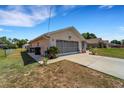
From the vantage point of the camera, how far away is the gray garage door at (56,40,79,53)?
1377 cm

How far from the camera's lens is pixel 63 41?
14.2 m

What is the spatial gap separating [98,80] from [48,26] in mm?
8889

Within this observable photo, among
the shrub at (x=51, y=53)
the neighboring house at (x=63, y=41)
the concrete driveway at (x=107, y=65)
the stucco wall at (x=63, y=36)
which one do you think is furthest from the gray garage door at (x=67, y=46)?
the concrete driveway at (x=107, y=65)

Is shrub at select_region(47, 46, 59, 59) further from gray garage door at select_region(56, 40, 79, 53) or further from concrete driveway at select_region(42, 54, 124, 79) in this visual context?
gray garage door at select_region(56, 40, 79, 53)

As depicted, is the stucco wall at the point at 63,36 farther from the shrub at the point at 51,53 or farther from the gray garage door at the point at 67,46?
the shrub at the point at 51,53

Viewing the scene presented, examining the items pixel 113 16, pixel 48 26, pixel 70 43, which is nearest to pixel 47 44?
pixel 48 26

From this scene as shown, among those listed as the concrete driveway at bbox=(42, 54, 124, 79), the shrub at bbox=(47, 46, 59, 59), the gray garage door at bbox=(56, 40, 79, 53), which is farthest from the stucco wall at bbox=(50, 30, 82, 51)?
the concrete driveway at bbox=(42, 54, 124, 79)

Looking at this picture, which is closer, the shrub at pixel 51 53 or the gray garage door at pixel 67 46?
the shrub at pixel 51 53

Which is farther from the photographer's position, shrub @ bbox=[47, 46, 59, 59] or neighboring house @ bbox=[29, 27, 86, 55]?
neighboring house @ bbox=[29, 27, 86, 55]

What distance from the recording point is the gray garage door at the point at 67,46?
13766 mm
